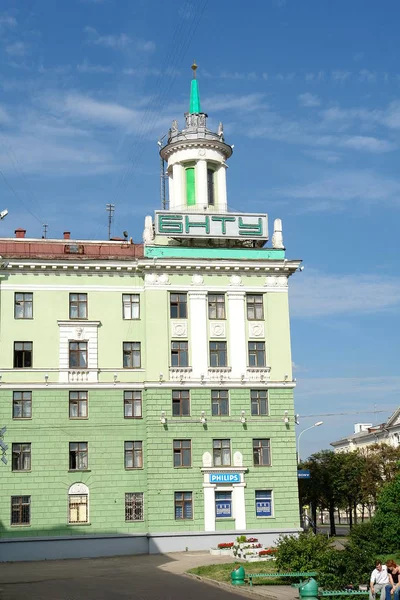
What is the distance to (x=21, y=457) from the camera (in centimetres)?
4241

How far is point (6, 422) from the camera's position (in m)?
42.6

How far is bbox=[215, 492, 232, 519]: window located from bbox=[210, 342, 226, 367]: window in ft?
23.0

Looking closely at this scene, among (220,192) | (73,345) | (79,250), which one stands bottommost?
(73,345)

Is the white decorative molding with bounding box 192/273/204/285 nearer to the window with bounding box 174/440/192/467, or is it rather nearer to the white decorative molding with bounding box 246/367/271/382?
the white decorative molding with bounding box 246/367/271/382

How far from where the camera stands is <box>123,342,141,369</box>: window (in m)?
44.9

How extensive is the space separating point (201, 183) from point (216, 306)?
8.40 meters

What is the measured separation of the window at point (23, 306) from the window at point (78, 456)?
24.2ft

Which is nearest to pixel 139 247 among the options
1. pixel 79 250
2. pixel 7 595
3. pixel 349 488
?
pixel 79 250

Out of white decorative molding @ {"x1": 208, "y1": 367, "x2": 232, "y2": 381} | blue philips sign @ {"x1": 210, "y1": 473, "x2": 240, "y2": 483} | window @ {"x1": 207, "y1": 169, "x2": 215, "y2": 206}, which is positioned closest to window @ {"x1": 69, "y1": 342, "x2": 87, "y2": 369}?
white decorative molding @ {"x1": 208, "y1": 367, "x2": 232, "y2": 381}

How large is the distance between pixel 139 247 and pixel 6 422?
12.5 meters

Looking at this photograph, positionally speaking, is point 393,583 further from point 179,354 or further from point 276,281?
point 276,281

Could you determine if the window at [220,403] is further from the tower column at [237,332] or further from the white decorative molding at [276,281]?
the white decorative molding at [276,281]

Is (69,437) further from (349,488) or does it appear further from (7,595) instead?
(349,488)

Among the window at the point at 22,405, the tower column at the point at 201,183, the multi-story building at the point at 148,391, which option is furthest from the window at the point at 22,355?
the tower column at the point at 201,183
